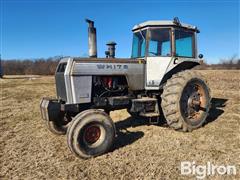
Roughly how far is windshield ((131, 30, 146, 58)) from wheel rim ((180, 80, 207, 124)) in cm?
148

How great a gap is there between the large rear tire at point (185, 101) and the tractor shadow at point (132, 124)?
28.1 inches

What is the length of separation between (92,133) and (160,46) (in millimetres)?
2984

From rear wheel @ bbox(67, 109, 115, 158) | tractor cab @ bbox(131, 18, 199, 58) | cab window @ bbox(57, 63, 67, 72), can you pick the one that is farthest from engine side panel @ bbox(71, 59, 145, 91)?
rear wheel @ bbox(67, 109, 115, 158)

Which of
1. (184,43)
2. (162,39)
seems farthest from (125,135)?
(184,43)

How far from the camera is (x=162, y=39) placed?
6473 mm

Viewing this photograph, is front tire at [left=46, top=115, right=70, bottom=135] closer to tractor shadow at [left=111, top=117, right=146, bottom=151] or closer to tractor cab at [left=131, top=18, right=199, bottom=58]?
tractor shadow at [left=111, top=117, right=146, bottom=151]

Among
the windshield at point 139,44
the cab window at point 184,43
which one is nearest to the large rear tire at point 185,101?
the cab window at point 184,43

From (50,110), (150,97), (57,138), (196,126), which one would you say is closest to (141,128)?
(150,97)

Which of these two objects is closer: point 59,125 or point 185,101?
point 59,125

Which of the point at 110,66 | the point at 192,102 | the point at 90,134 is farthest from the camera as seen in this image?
the point at 192,102

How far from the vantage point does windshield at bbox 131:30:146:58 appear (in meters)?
6.44

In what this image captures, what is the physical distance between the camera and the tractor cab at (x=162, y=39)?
6262 mm

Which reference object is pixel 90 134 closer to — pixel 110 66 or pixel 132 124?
pixel 110 66

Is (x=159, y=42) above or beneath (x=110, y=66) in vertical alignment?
above
